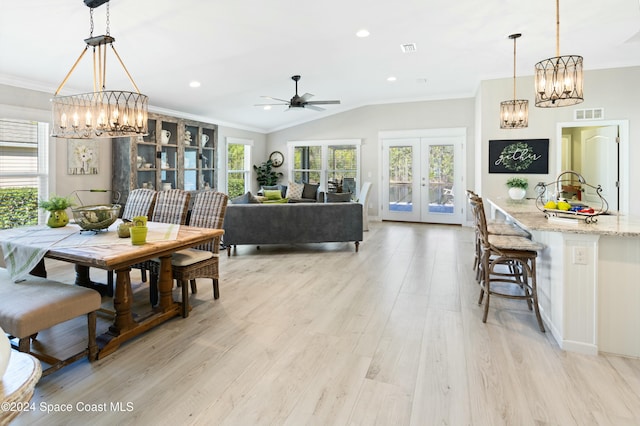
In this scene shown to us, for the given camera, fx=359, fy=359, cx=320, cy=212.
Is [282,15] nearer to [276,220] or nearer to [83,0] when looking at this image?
[83,0]

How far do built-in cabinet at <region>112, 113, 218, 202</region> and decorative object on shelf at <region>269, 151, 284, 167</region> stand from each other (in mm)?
2356

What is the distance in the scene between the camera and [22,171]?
4676 mm

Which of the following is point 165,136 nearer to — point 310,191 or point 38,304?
point 310,191

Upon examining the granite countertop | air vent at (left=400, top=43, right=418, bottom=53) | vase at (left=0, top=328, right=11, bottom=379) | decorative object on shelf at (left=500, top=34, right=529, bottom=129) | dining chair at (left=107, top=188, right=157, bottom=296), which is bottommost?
vase at (left=0, top=328, right=11, bottom=379)

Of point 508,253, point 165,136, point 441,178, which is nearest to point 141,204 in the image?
point 165,136

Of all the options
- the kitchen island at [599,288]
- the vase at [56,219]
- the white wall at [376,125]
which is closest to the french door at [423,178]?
A: the white wall at [376,125]

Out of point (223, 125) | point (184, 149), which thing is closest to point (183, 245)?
point (184, 149)

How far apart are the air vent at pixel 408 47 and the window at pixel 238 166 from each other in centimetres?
500

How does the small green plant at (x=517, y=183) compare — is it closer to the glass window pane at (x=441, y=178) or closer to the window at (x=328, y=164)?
the glass window pane at (x=441, y=178)

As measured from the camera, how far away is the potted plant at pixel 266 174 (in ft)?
32.5

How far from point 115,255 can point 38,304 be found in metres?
0.47

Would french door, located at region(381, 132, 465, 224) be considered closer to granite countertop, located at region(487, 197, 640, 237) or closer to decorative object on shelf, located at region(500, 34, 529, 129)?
decorative object on shelf, located at region(500, 34, 529, 129)

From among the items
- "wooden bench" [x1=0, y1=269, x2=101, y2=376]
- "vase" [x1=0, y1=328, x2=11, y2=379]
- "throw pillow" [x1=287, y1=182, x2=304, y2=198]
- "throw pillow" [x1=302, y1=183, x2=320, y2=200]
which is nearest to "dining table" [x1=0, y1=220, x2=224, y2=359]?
"wooden bench" [x1=0, y1=269, x2=101, y2=376]

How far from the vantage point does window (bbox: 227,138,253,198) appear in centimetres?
898
